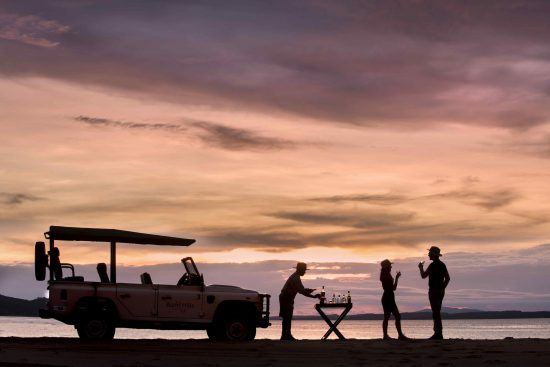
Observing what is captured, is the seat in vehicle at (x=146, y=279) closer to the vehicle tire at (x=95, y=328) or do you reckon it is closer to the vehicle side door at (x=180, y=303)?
the vehicle side door at (x=180, y=303)

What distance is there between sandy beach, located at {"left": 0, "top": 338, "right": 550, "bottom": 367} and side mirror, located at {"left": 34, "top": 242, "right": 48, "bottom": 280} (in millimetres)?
1514

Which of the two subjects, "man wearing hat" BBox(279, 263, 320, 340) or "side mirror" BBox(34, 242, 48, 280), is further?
"man wearing hat" BBox(279, 263, 320, 340)

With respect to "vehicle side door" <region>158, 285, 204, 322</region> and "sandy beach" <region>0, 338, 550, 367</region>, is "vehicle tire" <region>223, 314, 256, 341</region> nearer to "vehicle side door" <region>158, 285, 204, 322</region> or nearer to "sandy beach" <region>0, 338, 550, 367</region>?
"vehicle side door" <region>158, 285, 204, 322</region>

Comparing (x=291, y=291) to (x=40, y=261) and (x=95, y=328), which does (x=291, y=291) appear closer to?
(x=95, y=328)

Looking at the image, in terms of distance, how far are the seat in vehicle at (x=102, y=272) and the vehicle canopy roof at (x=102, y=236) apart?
62 centimetres

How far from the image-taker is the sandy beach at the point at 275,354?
13.7 m

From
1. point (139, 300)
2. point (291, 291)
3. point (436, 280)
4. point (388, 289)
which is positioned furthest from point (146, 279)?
point (436, 280)

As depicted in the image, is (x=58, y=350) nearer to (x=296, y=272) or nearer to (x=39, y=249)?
(x=39, y=249)

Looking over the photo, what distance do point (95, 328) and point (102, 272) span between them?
137cm

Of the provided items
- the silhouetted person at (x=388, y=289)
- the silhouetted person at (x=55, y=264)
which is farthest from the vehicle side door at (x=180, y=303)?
the silhouetted person at (x=388, y=289)

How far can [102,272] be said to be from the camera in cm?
2047

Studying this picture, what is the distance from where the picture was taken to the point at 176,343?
18.5 meters

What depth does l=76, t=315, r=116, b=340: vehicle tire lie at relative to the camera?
19750mm

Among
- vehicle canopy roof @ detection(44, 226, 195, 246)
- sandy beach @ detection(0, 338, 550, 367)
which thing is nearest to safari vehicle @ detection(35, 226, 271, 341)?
vehicle canopy roof @ detection(44, 226, 195, 246)
